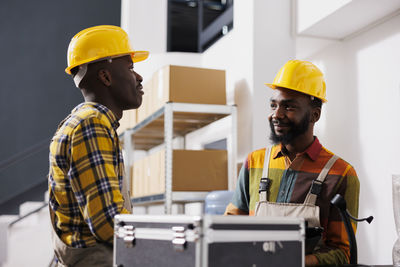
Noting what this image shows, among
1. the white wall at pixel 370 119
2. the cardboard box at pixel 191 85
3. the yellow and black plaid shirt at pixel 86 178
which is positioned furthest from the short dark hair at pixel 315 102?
the cardboard box at pixel 191 85

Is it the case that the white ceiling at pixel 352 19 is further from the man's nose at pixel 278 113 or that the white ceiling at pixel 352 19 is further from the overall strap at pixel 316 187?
the overall strap at pixel 316 187

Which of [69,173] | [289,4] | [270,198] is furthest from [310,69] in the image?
[289,4]

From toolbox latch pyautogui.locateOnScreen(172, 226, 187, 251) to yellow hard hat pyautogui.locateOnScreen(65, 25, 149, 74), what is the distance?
2.52ft

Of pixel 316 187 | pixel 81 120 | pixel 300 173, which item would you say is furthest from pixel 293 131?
pixel 81 120

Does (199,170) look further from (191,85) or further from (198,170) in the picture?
(191,85)

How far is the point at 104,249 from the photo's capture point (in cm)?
144

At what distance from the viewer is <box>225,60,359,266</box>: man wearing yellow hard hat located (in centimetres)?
189

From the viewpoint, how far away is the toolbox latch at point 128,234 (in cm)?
128

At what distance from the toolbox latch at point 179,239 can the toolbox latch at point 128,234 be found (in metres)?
0.16

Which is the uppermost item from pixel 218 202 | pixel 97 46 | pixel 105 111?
pixel 97 46

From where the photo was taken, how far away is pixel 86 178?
139 centimetres

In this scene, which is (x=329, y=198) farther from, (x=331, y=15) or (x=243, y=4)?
(x=243, y=4)

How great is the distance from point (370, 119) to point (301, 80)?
1.72 m

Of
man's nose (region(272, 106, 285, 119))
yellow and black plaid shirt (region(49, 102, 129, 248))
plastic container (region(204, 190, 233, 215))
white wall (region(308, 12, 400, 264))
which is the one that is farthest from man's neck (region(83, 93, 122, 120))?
white wall (region(308, 12, 400, 264))
